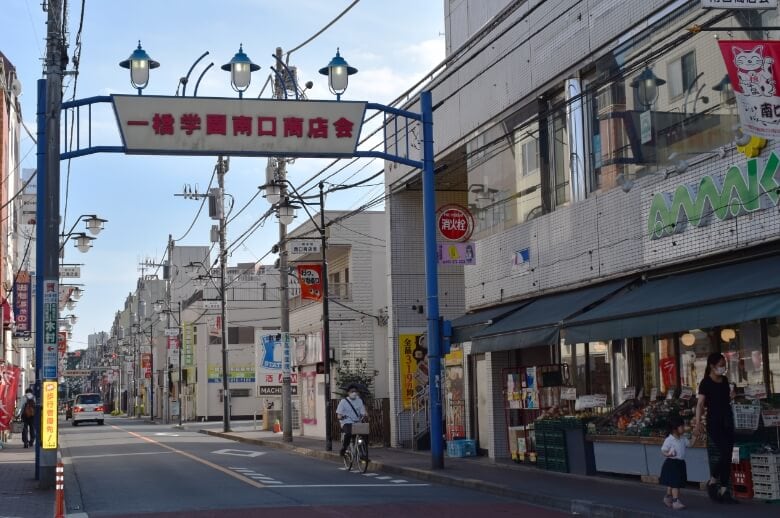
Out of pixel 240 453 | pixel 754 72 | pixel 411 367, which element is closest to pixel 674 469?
pixel 754 72

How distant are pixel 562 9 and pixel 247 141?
6.41 metres

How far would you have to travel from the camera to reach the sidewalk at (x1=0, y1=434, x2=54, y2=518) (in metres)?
14.8

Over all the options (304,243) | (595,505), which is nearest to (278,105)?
(595,505)

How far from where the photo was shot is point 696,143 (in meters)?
15.7

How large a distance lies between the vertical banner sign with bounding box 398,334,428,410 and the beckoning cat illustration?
55.6 ft

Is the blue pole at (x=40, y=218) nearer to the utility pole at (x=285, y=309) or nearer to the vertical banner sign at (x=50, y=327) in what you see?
the vertical banner sign at (x=50, y=327)

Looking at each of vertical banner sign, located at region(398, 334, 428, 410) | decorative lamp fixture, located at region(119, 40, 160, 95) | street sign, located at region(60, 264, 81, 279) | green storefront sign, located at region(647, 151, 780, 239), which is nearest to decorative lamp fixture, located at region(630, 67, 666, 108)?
green storefront sign, located at region(647, 151, 780, 239)

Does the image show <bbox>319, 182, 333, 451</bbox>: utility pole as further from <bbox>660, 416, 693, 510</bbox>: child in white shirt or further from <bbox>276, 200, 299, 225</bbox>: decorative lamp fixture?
<bbox>660, 416, 693, 510</bbox>: child in white shirt

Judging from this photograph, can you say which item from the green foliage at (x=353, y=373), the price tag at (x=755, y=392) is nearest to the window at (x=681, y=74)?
the price tag at (x=755, y=392)

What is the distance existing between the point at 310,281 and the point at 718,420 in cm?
2025

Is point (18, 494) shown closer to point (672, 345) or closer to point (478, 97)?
point (672, 345)

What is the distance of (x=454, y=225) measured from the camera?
2369 centimetres

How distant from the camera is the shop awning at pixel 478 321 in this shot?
2134 cm

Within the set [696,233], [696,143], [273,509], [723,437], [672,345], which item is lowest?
[273,509]
